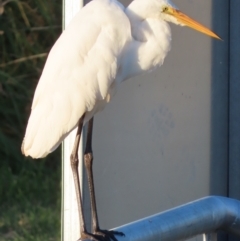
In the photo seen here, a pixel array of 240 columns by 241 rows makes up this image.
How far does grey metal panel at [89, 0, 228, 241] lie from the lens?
2.46 meters

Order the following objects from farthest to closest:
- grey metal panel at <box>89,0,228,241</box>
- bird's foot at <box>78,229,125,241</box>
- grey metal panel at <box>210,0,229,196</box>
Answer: grey metal panel at <box>210,0,229,196</box>
grey metal panel at <box>89,0,228,241</box>
bird's foot at <box>78,229,125,241</box>

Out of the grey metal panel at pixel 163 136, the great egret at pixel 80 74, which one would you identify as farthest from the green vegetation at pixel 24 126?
the great egret at pixel 80 74

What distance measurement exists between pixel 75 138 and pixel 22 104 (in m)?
1.21

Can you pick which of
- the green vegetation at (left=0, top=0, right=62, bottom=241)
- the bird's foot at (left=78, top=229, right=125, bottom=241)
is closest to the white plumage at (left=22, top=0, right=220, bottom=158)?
the bird's foot at (left=78, top=229, right=125, bottom=241)

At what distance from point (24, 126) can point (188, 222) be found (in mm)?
1967

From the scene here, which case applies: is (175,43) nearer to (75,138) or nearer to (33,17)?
(75,138)

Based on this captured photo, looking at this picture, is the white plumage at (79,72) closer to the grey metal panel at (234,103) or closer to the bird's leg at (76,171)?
the bird's leg at (76,171)

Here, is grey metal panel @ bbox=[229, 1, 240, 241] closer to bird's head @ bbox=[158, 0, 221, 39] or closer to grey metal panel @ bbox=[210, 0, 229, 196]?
grey metal panel @ bbox=[210, 0, 229, 196]

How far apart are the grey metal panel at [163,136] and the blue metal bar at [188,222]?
2.77ft

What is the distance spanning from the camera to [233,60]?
2.77 meters

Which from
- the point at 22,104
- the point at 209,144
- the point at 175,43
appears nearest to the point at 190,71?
the point at 175,43

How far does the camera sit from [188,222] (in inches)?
60.3

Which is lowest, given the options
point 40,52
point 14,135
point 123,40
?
point 14,135

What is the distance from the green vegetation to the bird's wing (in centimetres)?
110
